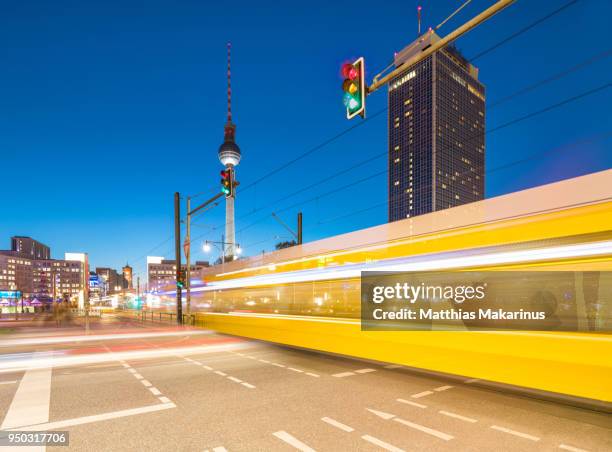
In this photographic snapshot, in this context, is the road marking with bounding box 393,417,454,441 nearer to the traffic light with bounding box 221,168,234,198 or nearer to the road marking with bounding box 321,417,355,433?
the road marking with bounding box 321,417,355,433

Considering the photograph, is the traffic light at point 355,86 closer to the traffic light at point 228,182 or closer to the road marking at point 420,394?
the road marking at point 420,394

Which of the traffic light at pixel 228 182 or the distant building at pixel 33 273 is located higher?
the traffic light at pixel 228 182

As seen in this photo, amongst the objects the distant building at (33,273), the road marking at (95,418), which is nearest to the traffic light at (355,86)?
the road marking at (95,418)

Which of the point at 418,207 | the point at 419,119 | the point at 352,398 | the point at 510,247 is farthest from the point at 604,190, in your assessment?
the point at 419,119

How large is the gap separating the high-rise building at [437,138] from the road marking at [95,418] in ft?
384

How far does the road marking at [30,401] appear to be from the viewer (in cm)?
537

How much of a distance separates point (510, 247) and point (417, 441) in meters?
3.68

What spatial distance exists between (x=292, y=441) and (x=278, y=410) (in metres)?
1.24

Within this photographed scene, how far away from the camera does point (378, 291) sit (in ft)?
28.6

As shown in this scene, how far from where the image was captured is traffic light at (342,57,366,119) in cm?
624

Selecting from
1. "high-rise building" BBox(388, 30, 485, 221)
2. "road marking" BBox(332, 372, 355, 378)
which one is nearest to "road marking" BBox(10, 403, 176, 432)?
"road marking" BBox(332, 372, 355, 378)

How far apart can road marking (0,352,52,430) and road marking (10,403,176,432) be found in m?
0.24

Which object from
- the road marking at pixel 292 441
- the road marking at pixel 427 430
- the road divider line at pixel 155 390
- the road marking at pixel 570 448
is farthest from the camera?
the road divider line at pixel 155 390

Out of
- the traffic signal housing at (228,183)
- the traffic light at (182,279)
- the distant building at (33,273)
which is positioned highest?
the traffic signal housing at (228,183)
